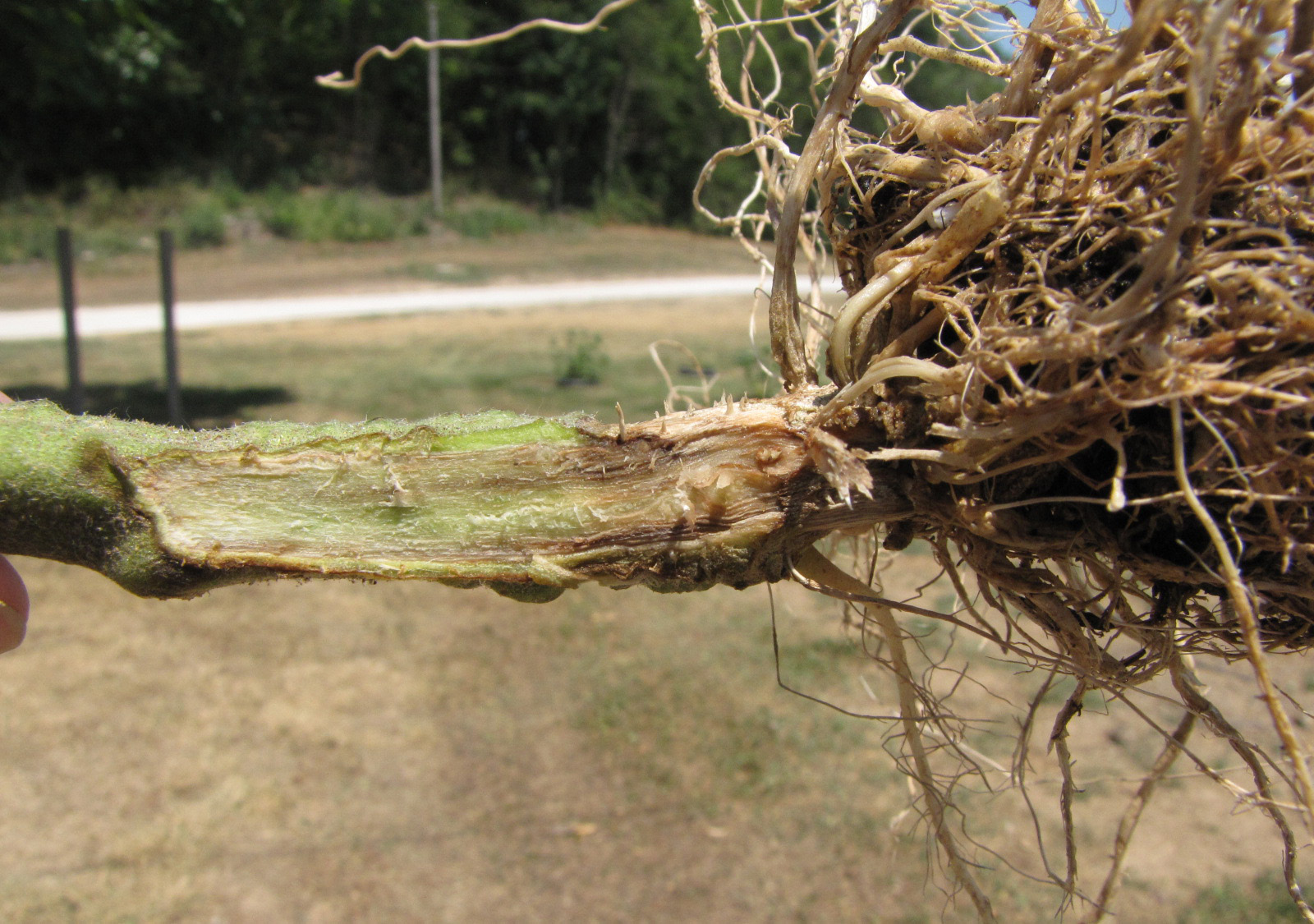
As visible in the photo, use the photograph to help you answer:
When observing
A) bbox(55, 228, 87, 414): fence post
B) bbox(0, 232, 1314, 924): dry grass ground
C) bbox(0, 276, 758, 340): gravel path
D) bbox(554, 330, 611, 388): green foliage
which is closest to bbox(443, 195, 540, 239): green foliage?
bbox(0, 276, 758, 340): gravel path

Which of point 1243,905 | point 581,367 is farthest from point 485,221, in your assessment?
point 1243,905

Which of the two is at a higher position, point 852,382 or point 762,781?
point 852,382

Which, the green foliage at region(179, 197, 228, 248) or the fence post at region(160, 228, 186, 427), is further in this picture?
the green foliage at region(179, 197, 228, 248)

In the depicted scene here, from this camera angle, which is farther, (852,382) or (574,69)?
(574,69)

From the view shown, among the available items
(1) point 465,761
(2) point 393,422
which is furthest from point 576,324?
(2) point 393,422

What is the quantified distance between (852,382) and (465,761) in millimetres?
3579

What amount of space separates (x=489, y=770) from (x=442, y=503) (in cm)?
332

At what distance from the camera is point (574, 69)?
29406 millimetres

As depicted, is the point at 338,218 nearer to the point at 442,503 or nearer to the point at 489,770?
the point at 489,770

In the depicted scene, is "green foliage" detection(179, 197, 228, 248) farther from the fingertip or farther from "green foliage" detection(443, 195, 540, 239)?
the fingertip

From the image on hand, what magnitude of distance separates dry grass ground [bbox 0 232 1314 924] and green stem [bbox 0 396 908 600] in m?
1.81

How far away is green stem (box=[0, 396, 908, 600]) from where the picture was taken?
3.78ft

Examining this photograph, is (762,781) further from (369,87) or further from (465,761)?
(369,87)

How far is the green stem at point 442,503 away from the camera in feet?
3.78
